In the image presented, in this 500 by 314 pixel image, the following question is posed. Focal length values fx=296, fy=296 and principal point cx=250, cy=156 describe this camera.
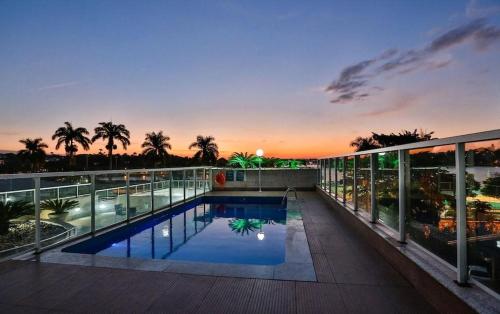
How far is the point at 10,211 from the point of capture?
12.2ft

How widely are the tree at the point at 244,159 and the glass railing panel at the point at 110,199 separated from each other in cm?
1345

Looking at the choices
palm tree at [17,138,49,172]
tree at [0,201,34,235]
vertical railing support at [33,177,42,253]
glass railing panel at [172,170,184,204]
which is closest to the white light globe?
glass railing panel at [172,170,184,204]

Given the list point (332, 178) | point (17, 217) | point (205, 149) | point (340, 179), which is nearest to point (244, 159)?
point (332, 178)

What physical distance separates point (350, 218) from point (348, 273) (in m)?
2.72

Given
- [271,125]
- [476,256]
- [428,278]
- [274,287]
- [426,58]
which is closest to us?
[476,256]

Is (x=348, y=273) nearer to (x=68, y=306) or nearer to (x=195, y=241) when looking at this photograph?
(x=68, y=306)

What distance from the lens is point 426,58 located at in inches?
504

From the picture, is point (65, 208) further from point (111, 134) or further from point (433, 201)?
point (111, 134)

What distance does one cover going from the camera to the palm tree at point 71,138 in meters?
42.2

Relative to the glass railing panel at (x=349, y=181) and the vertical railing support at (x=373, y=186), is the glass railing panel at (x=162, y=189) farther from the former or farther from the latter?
the vertical railing support at (x=373, y=186)

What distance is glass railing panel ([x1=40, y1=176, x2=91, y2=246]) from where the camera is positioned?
4164 millimetres

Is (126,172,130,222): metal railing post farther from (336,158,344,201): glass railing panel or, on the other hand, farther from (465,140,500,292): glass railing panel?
(465,140,500,292): glass railing panel

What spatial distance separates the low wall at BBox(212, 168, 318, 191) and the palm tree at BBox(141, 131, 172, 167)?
3368cm

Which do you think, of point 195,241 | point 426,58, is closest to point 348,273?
point 195,241
